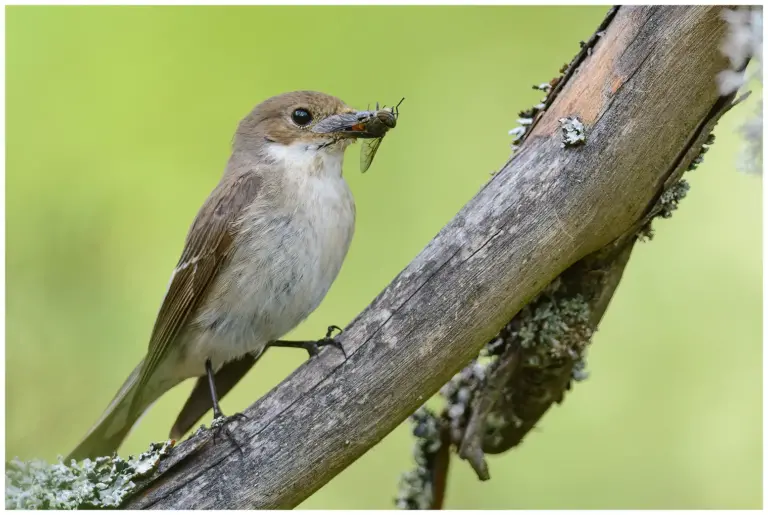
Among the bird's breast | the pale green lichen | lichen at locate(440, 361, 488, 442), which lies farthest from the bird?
lichen at locate(440, 361, 488, 442)

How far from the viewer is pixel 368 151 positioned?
2.88 metres

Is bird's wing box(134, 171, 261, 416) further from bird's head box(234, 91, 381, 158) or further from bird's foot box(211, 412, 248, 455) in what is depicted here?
bird's foot box(211, 412, 248, 455)

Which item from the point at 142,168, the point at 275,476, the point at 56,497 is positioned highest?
the point at 142,168

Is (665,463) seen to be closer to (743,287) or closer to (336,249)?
(743,287)

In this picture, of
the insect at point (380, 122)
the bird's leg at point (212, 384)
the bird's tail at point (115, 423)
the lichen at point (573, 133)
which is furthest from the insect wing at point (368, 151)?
the bird's tail at point (115, 423)

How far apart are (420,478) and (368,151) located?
1.16 meters

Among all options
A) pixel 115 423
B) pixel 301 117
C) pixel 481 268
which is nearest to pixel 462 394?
pixel 481 268

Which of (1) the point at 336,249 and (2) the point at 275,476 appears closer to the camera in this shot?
(2) the point at 275,476

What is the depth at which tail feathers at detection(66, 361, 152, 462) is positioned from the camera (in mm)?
2934

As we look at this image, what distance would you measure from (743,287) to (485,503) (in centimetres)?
126

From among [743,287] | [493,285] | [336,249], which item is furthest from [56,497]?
[743,287]

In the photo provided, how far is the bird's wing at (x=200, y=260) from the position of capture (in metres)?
2.80

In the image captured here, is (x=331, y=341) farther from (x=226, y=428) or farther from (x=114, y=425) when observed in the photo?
(x=114, y=425)

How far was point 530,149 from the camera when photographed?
2.43m
